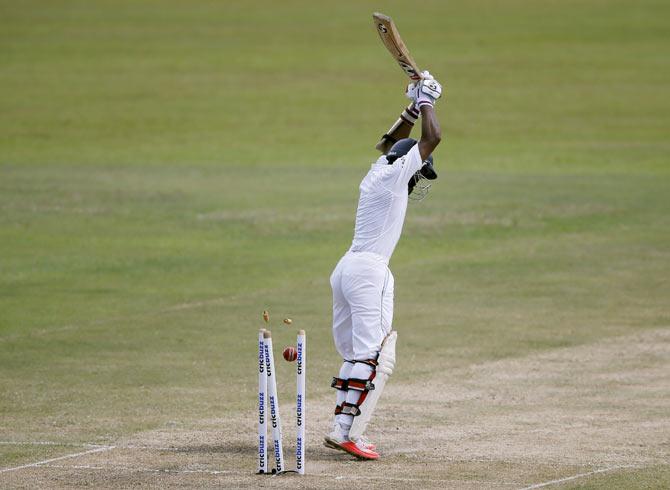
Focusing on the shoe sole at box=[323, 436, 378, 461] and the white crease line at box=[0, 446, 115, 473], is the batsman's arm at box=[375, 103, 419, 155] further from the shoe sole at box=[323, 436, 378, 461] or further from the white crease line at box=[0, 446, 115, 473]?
the white crease line at box=[0, 446, 115, 473]

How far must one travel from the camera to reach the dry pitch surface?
9.45m

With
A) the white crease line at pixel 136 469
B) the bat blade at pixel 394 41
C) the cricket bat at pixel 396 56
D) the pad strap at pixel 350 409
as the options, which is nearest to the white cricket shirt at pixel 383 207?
the cricket bat at pixel 396 56

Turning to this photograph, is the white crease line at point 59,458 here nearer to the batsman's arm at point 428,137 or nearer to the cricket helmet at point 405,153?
the cricket helmet at point 405,153

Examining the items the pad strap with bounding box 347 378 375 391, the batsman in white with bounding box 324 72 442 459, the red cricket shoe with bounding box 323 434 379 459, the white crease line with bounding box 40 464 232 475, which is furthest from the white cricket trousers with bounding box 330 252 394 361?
the white crease line with bounding box 40 464 232 475

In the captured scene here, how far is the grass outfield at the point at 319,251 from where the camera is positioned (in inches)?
424

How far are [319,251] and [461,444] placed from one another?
42.2 ft

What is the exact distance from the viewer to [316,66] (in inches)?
2218

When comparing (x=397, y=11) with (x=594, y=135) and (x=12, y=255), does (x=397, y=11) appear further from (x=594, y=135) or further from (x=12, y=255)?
(x=12, y=255)

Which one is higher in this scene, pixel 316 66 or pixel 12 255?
pixel 316 66

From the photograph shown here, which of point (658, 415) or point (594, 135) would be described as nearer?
point (658, 415)

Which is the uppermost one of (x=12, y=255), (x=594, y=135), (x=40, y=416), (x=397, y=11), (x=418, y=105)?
(x=397, y=11)

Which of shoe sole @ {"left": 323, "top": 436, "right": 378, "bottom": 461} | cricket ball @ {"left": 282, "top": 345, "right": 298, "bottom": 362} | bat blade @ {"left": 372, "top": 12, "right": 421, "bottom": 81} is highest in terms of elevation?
bat blade @ {"left": 372, "top": 12, "right": 421, "bottom": 81}

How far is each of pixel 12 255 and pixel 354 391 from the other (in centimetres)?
1345

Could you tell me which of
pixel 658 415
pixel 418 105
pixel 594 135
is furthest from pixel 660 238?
pixel 594 135
